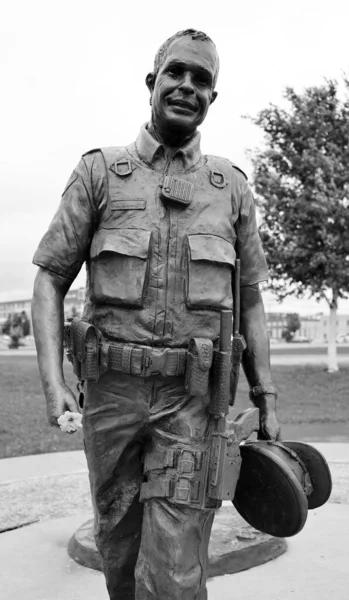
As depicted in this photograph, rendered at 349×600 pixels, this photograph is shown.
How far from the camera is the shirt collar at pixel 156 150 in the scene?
2.91 m

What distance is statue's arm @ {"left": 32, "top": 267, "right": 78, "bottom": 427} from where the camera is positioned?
270cm

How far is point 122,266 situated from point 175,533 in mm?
992

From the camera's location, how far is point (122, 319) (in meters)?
2.76

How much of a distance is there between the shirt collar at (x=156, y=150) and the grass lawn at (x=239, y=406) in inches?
246

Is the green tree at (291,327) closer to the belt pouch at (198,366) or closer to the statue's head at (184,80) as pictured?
the statue's head at (184,80)

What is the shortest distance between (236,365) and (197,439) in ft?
1.20

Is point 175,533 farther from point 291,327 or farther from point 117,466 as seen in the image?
point 291,327

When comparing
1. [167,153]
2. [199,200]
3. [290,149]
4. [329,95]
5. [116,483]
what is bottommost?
[116,483]

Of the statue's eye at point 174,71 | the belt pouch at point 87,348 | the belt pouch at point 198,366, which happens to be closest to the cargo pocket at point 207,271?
the belt pouch at point 198,366

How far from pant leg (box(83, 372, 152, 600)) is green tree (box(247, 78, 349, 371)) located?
519 inches

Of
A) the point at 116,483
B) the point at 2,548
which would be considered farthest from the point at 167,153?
the point at 2,548

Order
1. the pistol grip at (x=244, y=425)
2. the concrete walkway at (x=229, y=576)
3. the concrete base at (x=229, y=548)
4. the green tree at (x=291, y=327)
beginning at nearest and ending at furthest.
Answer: the pistol grip at (x=244, y=425), the concrete walkway at (x=229, y=576), the concrete base at (x=229, y=548), the green tree at (x=291, y=327)

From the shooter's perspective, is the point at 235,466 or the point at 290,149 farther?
the point at 290,149

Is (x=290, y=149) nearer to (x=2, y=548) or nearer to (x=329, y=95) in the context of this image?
(x=329, y=95)
